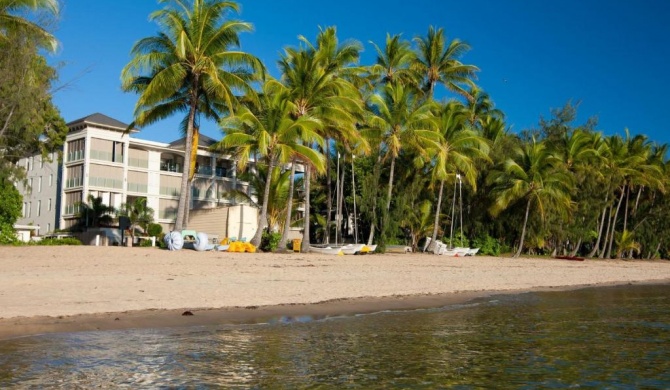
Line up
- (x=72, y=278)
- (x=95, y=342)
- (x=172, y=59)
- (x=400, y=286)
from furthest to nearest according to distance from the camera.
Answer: (x=172, y=59) < (x=400, y=286) < (x=72, y=278) < (x=95, y=342)

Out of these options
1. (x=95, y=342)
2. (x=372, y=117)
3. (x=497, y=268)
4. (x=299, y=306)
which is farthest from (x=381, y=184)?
(x=95, y=342)

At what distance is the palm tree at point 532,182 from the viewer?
129 ft

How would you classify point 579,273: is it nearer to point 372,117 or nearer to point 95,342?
point 372,117

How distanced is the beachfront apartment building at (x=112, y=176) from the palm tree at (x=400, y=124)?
15432mm

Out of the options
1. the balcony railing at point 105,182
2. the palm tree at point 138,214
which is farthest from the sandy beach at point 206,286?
the balcony railing at point 105,182

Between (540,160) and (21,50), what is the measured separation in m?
29.6

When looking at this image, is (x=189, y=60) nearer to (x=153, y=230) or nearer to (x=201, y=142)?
(x=153, y=230)

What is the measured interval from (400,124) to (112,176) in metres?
25.0

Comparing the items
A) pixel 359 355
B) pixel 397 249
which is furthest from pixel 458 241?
pixel 359 355

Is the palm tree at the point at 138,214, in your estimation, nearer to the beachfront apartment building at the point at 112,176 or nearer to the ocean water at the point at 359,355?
the beachfront apartment building at the point at 112,176

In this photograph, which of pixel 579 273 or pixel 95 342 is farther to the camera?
pixel 579 273

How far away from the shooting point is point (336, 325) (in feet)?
38.9

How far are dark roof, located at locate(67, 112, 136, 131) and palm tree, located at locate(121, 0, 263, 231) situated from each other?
21.0m

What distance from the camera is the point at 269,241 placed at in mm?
31766
